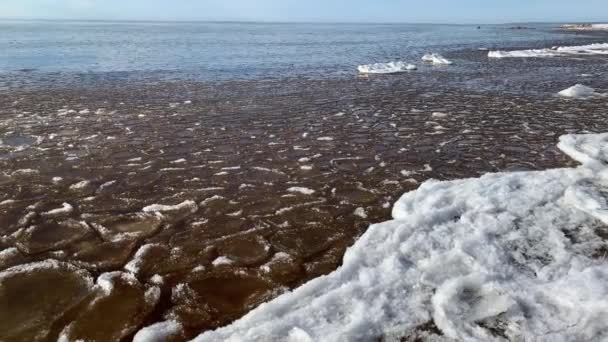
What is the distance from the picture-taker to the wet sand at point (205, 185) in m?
4.09

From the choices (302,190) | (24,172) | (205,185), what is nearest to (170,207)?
(205,185)

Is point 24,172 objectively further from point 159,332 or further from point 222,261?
point 159,332

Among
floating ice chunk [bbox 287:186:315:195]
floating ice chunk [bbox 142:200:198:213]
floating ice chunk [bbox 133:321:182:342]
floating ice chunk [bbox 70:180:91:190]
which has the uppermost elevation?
floating ice chunk [bbox 287:186:315:195]

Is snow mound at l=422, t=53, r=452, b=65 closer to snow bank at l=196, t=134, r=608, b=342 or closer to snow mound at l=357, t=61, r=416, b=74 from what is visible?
snow mound at l=357, t=61, r=416, b=74

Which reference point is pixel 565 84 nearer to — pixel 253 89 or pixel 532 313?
pixel 253 89

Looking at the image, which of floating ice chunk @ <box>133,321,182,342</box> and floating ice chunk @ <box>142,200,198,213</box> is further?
floating ice chunk @ <box>142,200,198,213</box>

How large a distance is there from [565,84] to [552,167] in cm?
1214

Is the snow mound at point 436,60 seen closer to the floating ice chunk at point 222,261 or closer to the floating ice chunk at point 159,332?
the floating ice chunk at point 222,261

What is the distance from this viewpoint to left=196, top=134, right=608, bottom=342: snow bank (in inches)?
137

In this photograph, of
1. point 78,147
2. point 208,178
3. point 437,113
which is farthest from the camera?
point 437,113

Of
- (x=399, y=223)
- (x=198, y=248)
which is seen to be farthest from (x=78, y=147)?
(x=399, y=223)

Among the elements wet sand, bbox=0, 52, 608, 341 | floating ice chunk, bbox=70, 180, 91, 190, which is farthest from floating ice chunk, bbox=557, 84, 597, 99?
floating ice chunk, bbox=70, 180, 91, 190

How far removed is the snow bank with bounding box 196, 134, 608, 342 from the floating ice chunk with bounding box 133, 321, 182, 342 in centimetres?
30

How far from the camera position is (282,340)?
133 inches
